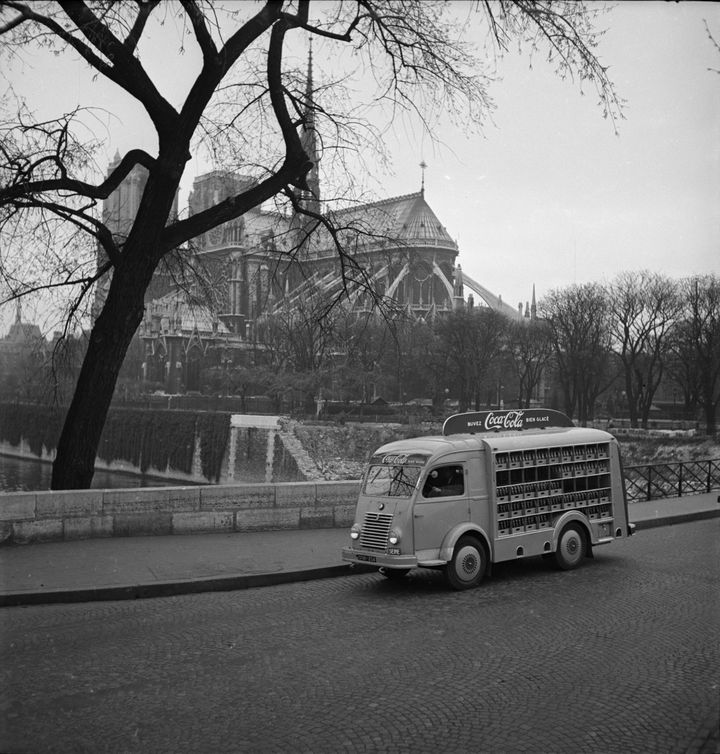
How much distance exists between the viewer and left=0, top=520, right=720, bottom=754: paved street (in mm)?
5488

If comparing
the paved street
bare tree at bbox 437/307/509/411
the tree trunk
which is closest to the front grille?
the paved street

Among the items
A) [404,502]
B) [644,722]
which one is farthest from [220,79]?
[644,722]

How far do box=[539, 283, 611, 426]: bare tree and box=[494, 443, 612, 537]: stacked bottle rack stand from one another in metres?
43.2

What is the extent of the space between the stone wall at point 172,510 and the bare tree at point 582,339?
41.9 m

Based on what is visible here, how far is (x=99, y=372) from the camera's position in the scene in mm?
12969

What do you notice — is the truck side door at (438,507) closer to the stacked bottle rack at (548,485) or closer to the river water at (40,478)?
the stacked bottle rack at (548,485)

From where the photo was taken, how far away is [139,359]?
96.8 metres

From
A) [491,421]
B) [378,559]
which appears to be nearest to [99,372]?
[378,559]

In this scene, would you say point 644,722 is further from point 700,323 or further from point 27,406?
point 27,406

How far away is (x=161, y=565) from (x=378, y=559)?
2825 mm

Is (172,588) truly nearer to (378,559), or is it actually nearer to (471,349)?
(378,559)

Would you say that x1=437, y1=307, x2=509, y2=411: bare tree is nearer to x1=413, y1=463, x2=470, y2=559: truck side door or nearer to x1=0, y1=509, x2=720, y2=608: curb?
x1=0, y1=509, x2=720, y2=608: curb

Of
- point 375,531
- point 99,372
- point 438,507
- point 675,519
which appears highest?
point 99,372

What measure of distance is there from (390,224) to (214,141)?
3.73 metres
